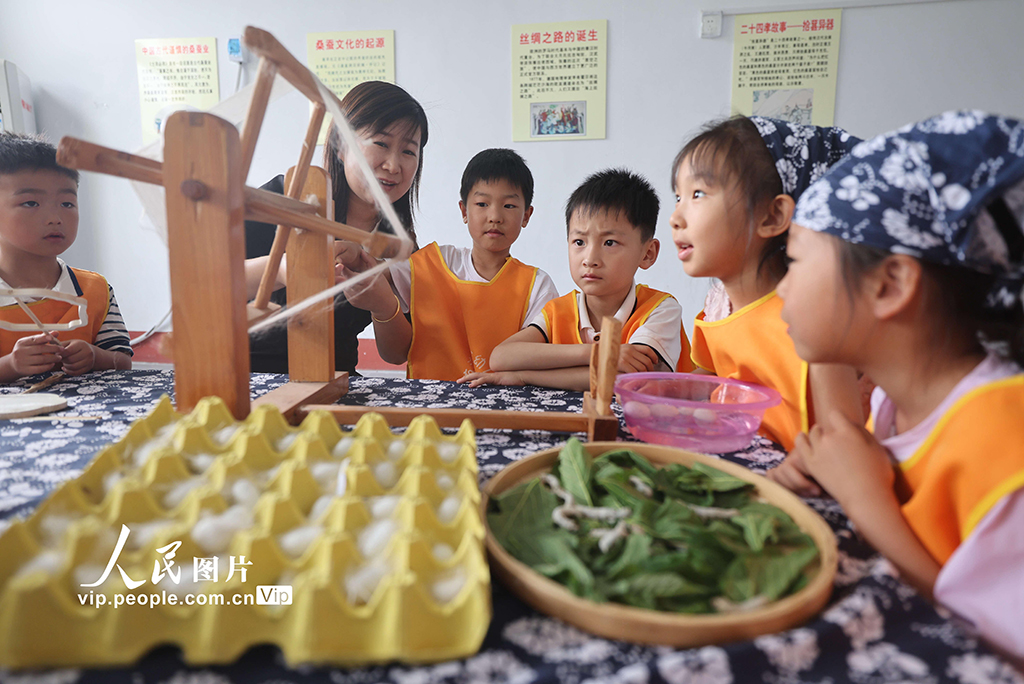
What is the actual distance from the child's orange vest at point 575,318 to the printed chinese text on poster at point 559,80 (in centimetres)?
130

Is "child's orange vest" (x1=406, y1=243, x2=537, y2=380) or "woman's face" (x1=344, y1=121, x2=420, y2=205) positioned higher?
"woman's face" (x1=344, y1=121, x2=420, y2=205)

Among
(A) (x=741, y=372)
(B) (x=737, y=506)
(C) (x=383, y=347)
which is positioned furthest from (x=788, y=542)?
(C) (x=383, y=347)

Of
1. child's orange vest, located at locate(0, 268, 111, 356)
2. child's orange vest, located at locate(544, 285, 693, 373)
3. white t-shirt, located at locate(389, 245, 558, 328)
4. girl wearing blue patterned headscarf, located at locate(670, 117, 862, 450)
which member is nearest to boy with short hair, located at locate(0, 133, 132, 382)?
child's orange vest, located at locate(0, 268, 111, 356)

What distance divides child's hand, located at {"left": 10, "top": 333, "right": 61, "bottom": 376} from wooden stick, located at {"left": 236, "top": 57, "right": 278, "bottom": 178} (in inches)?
30.3

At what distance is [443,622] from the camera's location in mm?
331

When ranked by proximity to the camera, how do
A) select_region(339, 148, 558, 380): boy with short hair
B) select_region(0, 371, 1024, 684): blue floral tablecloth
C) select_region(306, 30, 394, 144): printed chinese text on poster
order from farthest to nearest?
select_region(306, 30, 394, 144): printed chinese text on poster
select_region(339, 148, 558, 380): boy with short hair
select_region(0, 371, 1024, 684): blue floral tablecloth

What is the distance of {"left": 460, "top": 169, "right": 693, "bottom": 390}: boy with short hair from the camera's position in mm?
1155

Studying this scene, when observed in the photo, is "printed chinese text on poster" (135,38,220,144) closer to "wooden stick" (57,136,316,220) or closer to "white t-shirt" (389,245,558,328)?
"white t-shirt" (389,245,558,328)

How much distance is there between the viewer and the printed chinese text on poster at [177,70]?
250 cm

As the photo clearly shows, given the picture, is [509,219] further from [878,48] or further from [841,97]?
[878,48]

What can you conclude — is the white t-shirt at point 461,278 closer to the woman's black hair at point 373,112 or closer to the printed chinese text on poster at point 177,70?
the woman's black hair at point 373,112

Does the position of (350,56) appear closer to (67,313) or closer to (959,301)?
(67,313)

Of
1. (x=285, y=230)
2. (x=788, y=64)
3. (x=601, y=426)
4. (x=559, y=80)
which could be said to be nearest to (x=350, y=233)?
(x=285, y=230)

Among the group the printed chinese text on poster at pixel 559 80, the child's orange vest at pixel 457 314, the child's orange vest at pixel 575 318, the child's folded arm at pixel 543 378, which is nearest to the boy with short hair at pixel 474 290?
the child's orange vest at pixel 457 314
